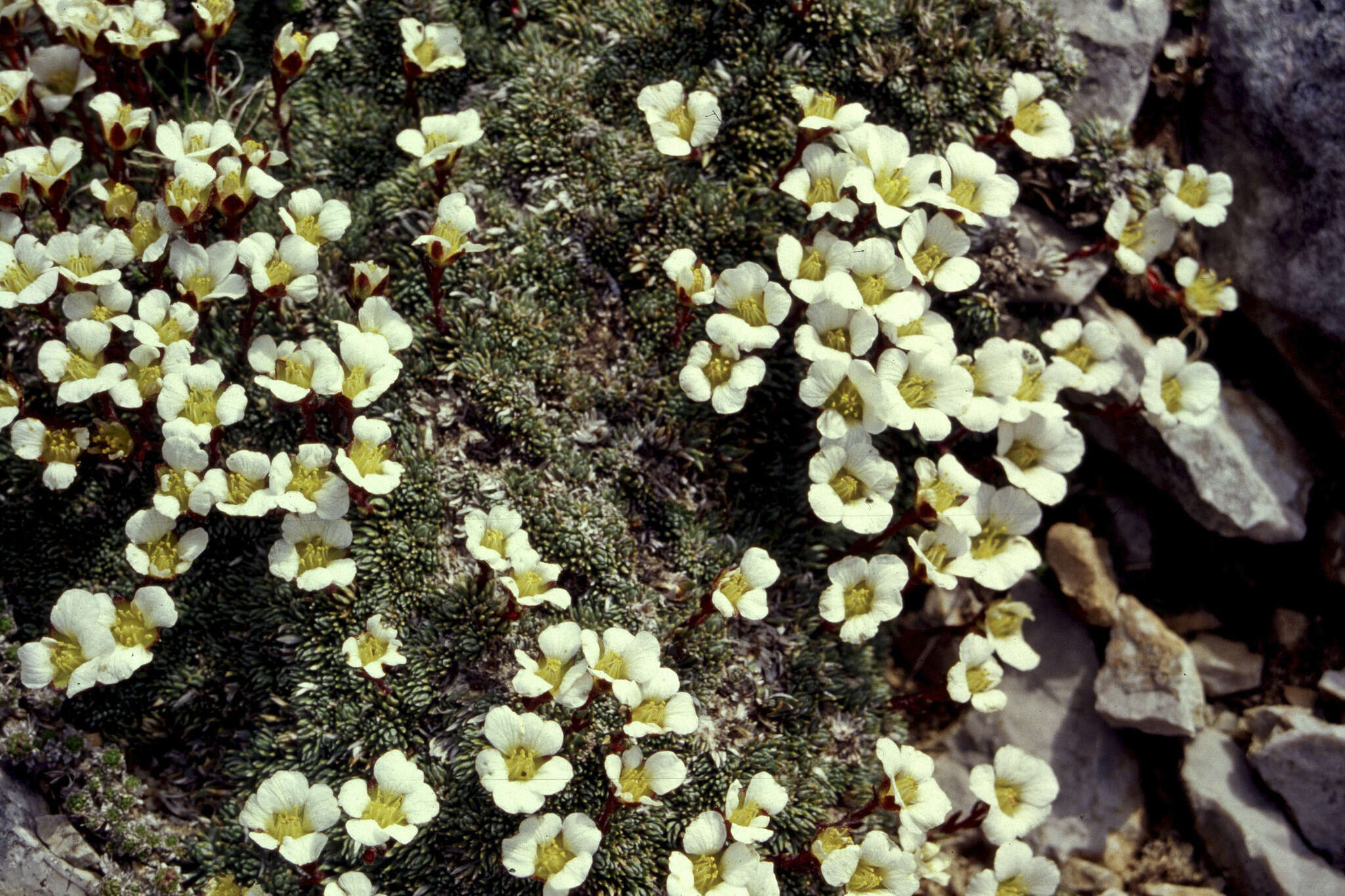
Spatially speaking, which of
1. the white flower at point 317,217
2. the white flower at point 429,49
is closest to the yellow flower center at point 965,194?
the white flower at point 429,49

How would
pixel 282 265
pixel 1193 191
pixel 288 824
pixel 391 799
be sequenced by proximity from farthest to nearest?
pixel 1193 191
pixel 282 265
pixel 391 799
pixel 288 824

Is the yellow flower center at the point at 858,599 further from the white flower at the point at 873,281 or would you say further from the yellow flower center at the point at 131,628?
the yellow flower center at the point at 131,628

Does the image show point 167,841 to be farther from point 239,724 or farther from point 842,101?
point 842,101

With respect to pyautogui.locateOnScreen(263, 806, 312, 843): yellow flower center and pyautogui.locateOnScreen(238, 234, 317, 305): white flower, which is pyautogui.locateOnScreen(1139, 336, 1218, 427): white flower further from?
pyautogui.locateOnScreen(263, 806, 312, 843): yellow flower center

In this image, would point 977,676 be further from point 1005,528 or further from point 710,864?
point 710,864

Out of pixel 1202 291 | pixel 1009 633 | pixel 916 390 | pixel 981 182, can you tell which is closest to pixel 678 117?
pixel 981 182

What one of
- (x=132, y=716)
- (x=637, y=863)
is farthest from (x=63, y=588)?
(x=637, y=863)

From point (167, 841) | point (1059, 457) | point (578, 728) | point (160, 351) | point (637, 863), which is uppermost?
point (1059, 457)
